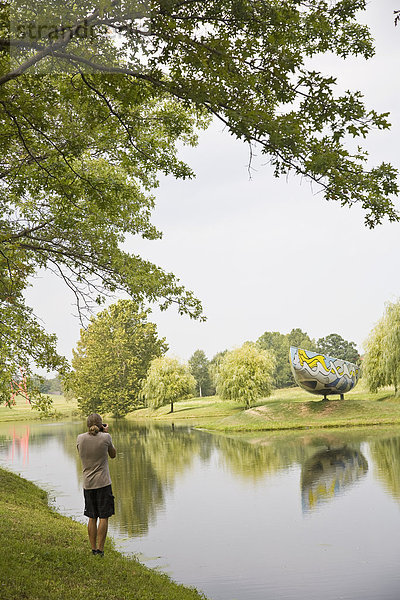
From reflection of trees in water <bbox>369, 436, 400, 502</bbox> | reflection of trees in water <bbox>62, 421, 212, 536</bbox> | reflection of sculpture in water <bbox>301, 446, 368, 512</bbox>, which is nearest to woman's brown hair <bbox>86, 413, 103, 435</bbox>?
reflection of trees in water <bbox>62, 421, 212, 536</bbox>

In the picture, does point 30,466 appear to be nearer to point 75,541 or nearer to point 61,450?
point 61,450

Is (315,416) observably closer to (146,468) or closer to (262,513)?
(146,468)

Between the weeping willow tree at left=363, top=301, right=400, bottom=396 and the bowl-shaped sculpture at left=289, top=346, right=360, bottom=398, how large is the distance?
6.61 feet

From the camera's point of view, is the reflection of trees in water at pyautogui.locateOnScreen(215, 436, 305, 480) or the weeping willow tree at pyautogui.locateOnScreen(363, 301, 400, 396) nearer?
the reflection of trees in water at pyautogui.locateOnScreen(215, 436, 305, 480)

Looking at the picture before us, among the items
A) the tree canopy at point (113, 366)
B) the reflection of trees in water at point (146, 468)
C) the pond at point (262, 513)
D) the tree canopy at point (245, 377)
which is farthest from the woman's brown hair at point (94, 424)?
the tree canopy at point (113, 366)

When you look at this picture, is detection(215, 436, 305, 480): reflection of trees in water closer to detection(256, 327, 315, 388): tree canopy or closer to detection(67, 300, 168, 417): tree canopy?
detection(67, 300, 168, 417): tree canopy

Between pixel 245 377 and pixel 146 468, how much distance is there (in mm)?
26772

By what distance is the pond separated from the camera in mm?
8938

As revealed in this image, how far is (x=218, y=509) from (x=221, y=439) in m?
18.4

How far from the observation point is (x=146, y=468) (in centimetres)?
2227

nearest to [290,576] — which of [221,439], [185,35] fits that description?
[185,35]

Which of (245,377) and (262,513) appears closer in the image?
(262,513)

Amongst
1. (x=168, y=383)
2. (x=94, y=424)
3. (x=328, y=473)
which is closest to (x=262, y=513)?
(x=328, y=473)

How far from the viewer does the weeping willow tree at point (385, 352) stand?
38909 millimetres
